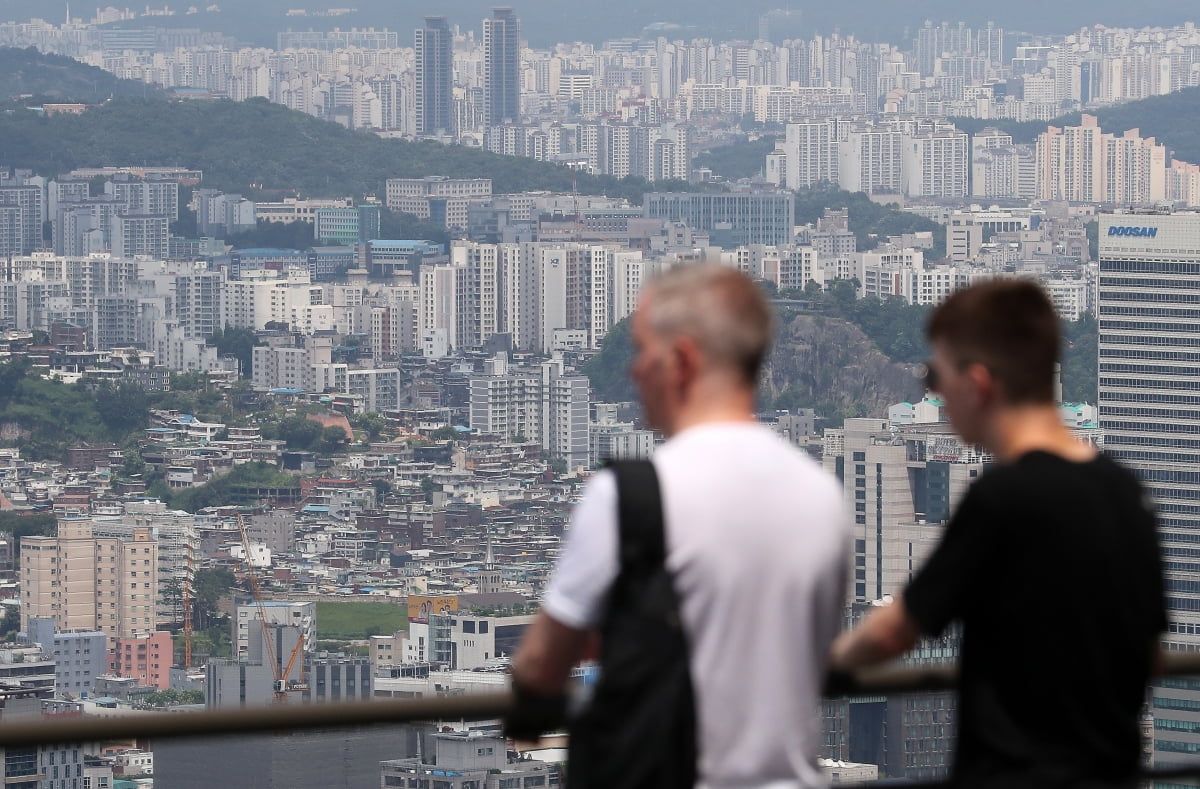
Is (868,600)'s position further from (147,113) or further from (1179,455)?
(147,113)

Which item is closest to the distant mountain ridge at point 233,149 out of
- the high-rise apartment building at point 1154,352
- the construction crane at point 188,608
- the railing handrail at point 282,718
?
the construction crane at point 188,608

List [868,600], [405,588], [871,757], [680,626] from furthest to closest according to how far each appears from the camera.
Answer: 1. [405,588]
2. [868,600]
3. [871,757]
4. [680,626]

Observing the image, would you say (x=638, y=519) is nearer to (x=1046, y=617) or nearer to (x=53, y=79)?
(x=1046, y=617)

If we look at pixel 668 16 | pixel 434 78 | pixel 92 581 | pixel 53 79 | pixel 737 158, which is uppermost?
pixel 668 16

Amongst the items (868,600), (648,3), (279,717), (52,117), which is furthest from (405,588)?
(648,3)

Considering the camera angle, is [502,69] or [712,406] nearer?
[712,406]

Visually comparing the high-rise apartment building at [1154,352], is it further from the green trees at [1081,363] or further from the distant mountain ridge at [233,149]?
the distant mountain ridge at [233,149]

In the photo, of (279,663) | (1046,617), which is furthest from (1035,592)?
(279,663)
